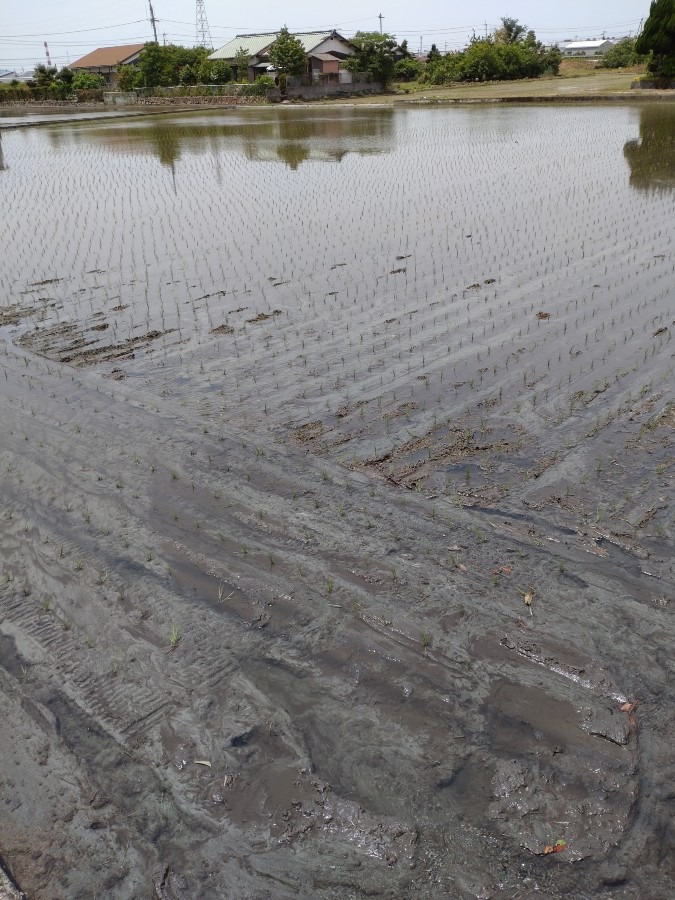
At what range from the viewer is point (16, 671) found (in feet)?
11.5

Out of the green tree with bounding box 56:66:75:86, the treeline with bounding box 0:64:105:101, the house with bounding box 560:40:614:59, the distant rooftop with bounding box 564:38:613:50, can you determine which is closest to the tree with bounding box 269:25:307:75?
the treeline with bounding box 0:64:105:101

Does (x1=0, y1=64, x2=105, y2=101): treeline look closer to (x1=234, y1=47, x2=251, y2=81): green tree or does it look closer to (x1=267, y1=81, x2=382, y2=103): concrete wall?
(x1=234, y1=47, x2=251, y2=81): green tree

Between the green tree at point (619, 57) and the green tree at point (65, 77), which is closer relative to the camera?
the green tree at point (619, 57)

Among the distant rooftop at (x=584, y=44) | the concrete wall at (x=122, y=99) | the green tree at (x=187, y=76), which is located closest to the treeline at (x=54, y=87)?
the concrete wall at (x=122, y=99)

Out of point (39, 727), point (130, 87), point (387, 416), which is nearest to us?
point (39, 727)

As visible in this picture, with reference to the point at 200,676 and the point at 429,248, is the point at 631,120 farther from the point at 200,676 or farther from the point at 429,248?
the point at 200,676

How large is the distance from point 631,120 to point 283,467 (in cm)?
2501

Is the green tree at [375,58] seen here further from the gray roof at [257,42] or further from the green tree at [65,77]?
the green tree at [65,77]

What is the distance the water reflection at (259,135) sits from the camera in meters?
22.3

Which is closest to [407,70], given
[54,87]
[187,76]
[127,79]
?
[187,76]

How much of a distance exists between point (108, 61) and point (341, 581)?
78317mm

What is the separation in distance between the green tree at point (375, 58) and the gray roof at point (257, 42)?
4979mm

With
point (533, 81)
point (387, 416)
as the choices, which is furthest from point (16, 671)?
point (533, 81)

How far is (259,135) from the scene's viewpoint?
2756 cm
